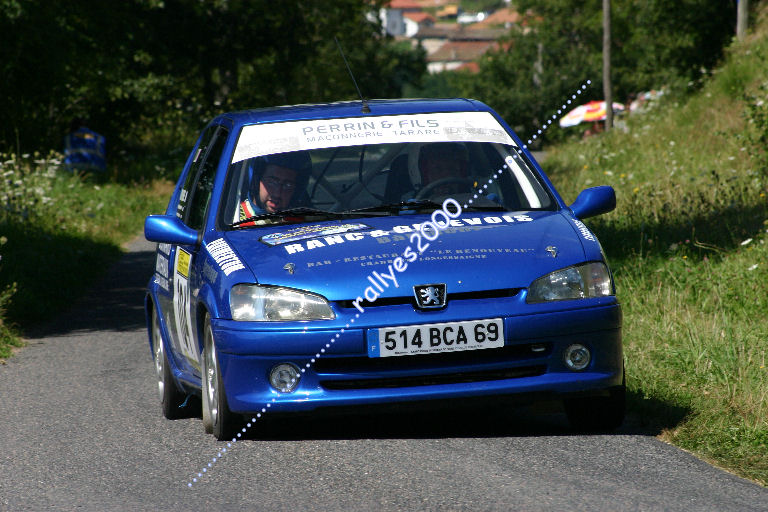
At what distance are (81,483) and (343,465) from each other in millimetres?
1129

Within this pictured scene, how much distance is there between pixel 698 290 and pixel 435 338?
15.0ft

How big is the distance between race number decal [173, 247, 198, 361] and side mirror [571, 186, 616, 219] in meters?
2.04

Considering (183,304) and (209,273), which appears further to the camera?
(183,304)

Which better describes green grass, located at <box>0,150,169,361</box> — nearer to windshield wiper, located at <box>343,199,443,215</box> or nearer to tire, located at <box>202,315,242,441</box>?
tire, located at <box>202,315,242,441</box>

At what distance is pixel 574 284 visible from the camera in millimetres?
6051

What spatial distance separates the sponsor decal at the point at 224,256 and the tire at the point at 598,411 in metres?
1.72

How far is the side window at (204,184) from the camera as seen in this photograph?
7227 mm

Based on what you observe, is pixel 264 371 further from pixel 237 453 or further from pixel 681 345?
pixel 681 345

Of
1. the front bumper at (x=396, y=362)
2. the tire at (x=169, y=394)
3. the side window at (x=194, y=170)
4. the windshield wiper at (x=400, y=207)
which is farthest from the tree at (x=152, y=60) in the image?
the front bumper at (x=396, y=362)

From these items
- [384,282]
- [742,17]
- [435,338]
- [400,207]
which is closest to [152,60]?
[742,17]

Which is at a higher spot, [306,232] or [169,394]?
[306,232]

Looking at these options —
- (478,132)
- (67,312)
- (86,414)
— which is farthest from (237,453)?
(67,312)

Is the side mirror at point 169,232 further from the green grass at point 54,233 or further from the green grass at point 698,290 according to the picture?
the green grass at point 54,233

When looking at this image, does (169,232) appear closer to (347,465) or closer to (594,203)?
(347,465)
